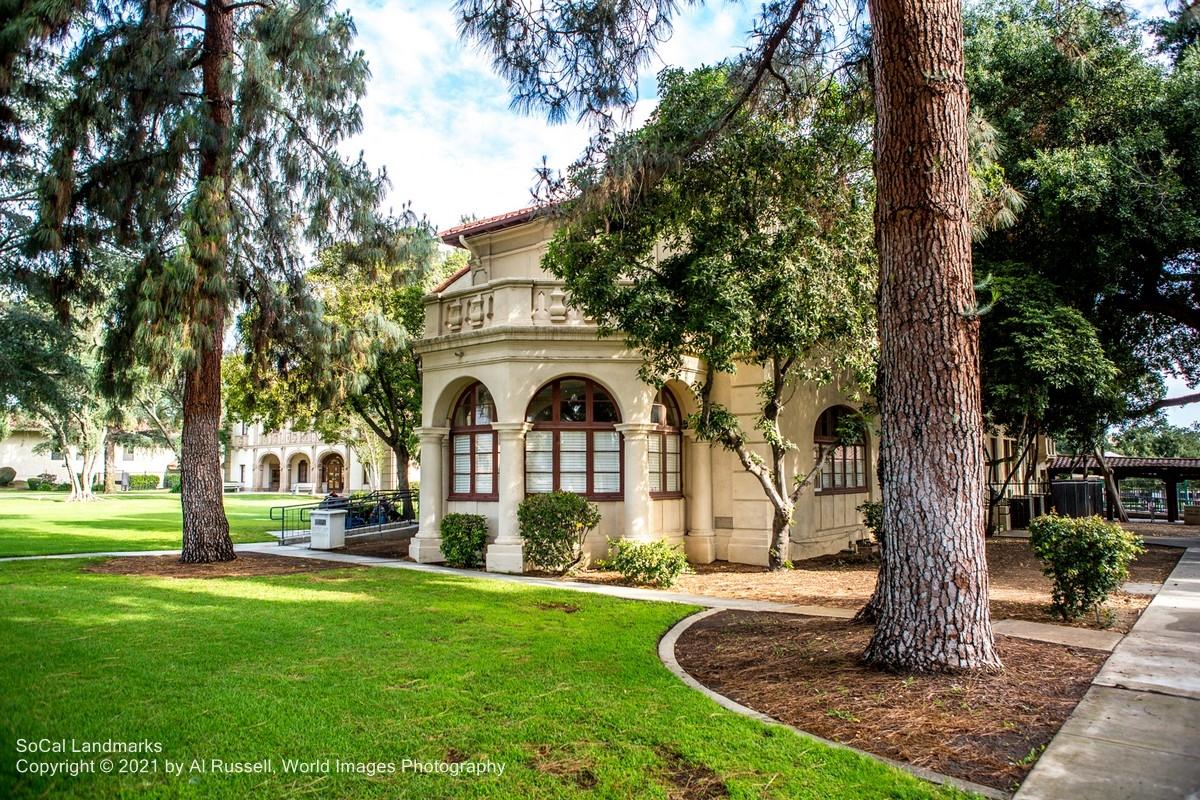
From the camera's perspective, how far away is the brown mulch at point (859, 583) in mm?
9477

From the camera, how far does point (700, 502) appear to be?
15.3m

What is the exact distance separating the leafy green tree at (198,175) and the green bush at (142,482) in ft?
202

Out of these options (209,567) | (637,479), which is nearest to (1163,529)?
(637,479)

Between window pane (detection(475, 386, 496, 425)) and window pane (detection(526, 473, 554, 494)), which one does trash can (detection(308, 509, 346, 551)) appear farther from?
window pane (detection(526, 473, 554, 494))

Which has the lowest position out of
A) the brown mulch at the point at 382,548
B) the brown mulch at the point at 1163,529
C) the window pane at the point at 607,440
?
the brown mulch at the point at 1163,529

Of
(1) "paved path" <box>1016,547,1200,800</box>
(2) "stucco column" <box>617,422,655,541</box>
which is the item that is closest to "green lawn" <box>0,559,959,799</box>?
(1) "paved path" <box>1016,547,1200,800</box>

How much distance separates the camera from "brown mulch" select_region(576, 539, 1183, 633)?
9.48 metres

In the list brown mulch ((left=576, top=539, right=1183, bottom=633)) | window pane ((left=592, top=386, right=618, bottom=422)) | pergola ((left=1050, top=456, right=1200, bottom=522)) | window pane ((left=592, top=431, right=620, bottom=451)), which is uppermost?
window pane ((left=592, top=386, right=618, bottom=422))

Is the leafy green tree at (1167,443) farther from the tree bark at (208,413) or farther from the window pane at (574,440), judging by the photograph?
the tree bark at (208,413)

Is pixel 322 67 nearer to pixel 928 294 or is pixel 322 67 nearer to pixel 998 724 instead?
pixel 928 294

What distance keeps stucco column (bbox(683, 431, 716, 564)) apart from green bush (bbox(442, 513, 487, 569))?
166 inches

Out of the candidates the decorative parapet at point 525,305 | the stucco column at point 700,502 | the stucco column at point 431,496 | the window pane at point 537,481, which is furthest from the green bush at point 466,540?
the stucco column at point 700,502

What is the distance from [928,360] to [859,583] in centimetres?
687

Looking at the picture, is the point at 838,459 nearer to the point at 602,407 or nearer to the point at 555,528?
the point at 602,407
